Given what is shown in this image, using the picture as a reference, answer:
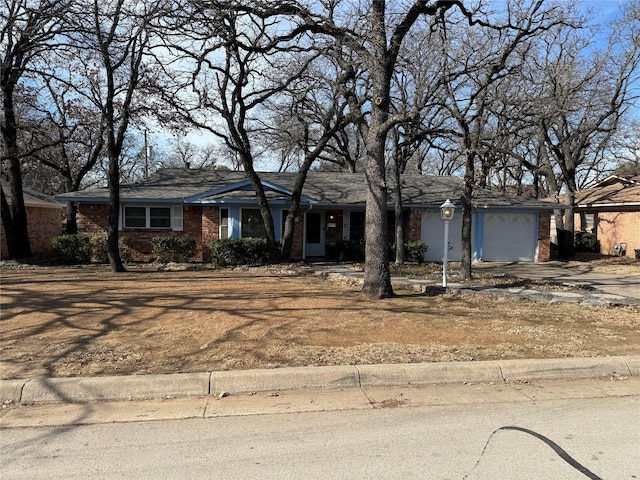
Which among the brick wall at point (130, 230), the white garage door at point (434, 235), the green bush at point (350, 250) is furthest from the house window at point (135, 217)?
the white garage door at point (434, 235)

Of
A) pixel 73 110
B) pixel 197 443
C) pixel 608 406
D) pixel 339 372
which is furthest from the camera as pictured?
pixel 73 110

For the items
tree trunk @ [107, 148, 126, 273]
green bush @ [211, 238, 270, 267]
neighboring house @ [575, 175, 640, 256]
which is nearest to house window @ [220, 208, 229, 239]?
green bush @ [211, 238, 270, 267]

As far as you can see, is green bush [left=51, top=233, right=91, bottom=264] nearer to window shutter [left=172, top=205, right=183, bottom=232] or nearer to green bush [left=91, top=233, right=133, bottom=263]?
green bush [left=91, top=233, right=133, bottom=263]

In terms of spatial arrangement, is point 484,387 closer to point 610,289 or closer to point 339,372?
point 339,372

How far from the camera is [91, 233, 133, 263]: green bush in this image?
1756 cm

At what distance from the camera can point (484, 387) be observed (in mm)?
5355

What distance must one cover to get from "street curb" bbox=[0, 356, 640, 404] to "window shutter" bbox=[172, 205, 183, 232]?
14.7 metres

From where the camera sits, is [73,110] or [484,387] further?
[73,110]

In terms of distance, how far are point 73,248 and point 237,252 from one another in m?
6.27

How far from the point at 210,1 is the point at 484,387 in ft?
28.5

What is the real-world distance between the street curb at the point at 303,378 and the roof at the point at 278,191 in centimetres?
1134

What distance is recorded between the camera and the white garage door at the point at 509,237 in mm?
20812

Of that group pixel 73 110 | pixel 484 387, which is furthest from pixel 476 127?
pixel 73 110

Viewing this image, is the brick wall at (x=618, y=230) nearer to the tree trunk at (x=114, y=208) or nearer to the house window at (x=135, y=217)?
the house window at (x=135, y=217)
